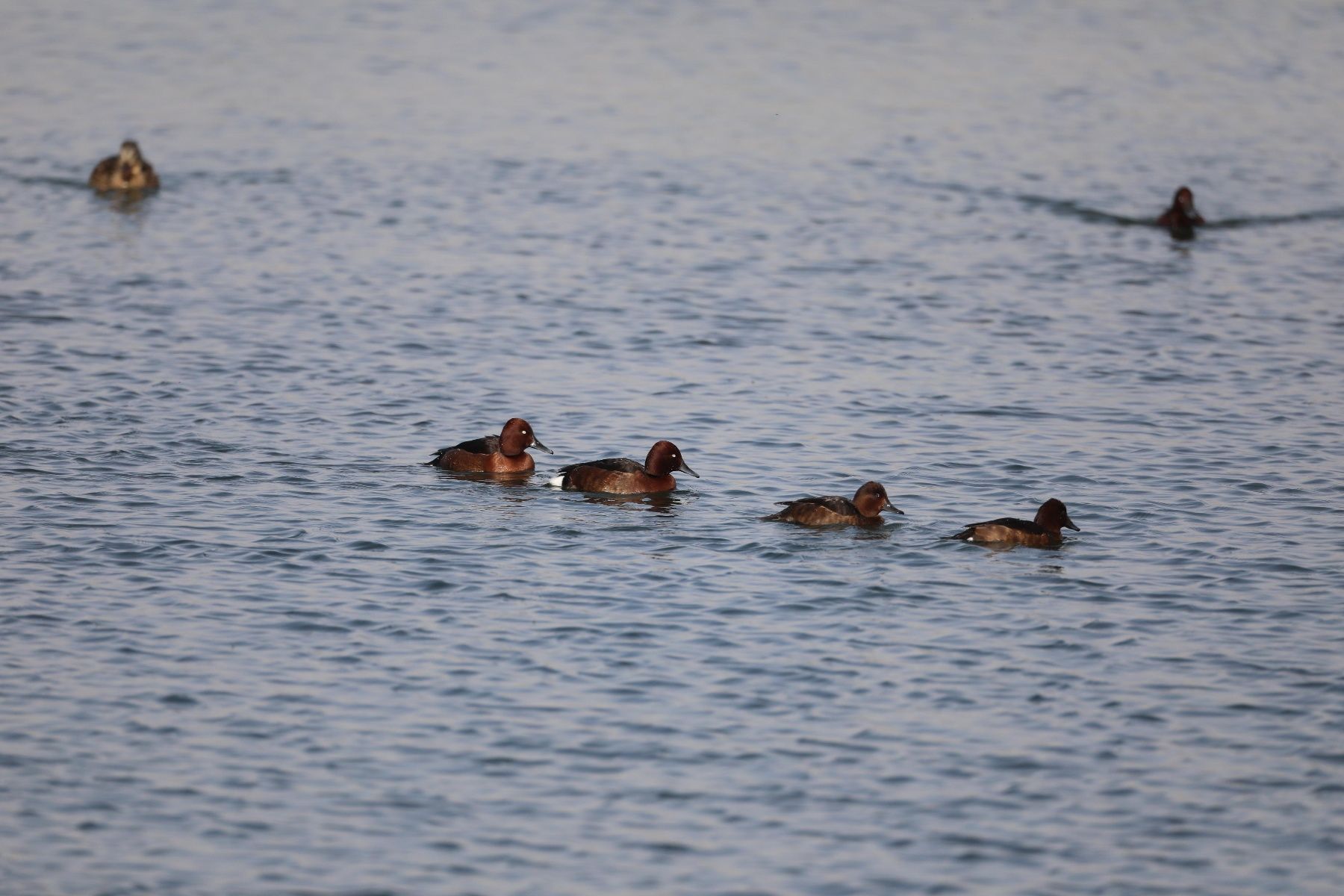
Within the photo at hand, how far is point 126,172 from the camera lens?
3200 cm

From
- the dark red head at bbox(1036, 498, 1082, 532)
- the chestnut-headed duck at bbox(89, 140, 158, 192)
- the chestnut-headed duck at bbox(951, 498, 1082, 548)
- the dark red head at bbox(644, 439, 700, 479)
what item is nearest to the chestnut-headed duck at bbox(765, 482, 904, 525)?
the chestnut-headed duck at bbox(951, 498, 1082, 548)

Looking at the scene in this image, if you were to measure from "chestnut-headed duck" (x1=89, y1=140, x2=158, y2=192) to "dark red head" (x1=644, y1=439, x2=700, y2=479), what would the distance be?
16.7 metres

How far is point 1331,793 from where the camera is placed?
12219 millimetres

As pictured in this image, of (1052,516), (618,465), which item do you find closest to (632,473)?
(618,465)

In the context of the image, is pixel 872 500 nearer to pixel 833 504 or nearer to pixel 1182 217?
pixel 833 504

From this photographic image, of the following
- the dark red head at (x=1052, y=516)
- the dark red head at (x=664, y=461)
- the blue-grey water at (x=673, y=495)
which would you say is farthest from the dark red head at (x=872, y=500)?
the dark red head at (x=664, y=461)

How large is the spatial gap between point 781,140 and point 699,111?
2.83 metres

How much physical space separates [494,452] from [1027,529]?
545 cm

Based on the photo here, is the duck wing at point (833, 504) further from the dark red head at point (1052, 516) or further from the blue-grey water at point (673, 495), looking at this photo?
the dark red head at point (1052, 516)

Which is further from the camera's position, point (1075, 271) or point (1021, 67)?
point (1021, 67)

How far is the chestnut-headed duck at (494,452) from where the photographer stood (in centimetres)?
1891

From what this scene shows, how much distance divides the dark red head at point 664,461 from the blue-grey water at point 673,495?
13.3 inches

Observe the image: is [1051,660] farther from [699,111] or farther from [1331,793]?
[699,111]

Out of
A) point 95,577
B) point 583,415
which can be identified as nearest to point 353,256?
point 583,415
